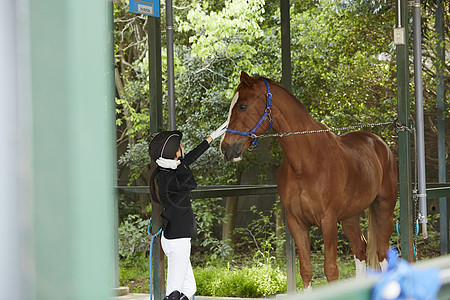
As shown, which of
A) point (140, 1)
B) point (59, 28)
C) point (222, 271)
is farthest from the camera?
point (222, 271)

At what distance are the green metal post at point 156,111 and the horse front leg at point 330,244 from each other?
1.29 m

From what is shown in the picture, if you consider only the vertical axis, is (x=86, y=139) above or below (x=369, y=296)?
above

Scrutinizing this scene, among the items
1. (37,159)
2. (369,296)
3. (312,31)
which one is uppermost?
(312,31)

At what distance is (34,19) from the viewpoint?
2.33 ft

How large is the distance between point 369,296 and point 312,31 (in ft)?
31.0

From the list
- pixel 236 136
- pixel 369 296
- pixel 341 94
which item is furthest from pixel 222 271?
pixel 369 296

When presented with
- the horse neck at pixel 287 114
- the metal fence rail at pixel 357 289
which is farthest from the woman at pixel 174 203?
the metal fence rail at pixel 357 289

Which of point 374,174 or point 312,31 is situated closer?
point 374,174

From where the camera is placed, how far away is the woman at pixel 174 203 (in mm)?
4457

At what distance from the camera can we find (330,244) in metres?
4.99

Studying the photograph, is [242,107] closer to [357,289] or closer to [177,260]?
[177,260]

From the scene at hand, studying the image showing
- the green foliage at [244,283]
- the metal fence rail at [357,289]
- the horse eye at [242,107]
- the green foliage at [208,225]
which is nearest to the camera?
the metal fence rail at [357,289]

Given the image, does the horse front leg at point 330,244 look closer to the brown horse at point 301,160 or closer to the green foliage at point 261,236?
the brown horse at point 301,160

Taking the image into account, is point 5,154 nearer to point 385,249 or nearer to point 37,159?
point 37,159
